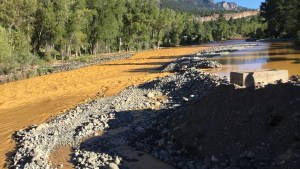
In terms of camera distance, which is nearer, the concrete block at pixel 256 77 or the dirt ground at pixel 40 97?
the concrete block at pixel 256 77

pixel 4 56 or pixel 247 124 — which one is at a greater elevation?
pixel 4 56

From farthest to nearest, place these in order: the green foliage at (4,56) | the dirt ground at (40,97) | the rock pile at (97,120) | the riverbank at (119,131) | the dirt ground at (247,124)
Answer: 1. the green foliage at (4,56)
2. the dirt ground at (40,97)
3. the rock pile at (97,120)
4. the riverbank at (119,131)
5. the dirt ground at (247,124)

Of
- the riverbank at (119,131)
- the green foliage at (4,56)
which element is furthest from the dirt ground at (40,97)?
the green foliage at (4,56)

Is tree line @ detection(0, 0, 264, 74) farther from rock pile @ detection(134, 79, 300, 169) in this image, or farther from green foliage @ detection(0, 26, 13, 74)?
rock pile @ detection(134, 79, 300, 169)

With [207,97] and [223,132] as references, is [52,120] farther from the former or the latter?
[223,132]

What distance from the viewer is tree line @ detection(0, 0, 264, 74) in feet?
211

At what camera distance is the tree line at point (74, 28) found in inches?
2532

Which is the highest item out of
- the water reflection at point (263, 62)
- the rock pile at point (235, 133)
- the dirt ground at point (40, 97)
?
the water reflection at point (263, 62)

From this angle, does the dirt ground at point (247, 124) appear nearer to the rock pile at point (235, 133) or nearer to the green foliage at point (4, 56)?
the rock pile at point (235, 133)

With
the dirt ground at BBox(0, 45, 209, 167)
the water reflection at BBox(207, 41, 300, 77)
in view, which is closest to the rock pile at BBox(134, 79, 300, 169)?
the dirt ground at BBox(0, 45, 209, 167)

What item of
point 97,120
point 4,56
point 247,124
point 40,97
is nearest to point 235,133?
point 247,124

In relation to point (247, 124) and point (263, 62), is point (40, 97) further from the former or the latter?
point (247, 124)

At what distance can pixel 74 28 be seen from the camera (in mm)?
75312

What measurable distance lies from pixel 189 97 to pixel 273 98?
34.1ft
